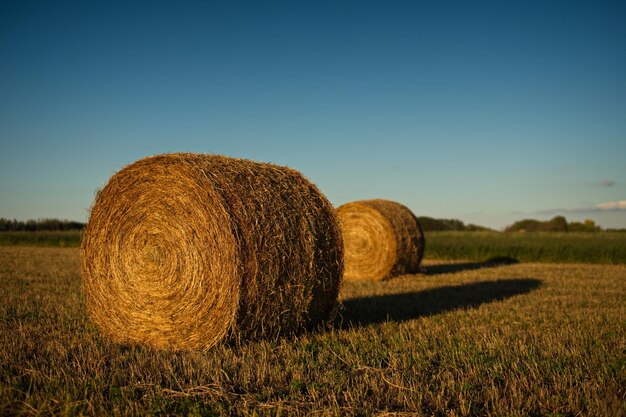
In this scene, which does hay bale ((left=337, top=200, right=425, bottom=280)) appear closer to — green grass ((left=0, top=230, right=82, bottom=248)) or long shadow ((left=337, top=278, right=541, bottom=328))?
long shadow ((left=337, top=278, right=541, bottom=328))

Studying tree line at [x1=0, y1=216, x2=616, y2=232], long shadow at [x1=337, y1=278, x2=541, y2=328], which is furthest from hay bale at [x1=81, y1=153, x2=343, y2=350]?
tree line at [x1=0, y1=216, x2=616, y2=232]

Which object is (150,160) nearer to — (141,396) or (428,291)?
(141,396)

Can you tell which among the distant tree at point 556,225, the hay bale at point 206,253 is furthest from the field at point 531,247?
the hay bale at point 206,253

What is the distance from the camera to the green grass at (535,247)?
21078mm

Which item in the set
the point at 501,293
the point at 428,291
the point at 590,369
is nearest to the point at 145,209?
the point at 590,369

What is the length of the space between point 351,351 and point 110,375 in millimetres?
2544

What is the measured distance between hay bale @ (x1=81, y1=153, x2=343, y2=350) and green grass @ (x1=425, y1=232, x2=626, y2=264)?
17620mm

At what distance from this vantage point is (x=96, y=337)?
21.3 feet

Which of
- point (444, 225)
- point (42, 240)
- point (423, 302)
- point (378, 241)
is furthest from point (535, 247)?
point (42, 240)

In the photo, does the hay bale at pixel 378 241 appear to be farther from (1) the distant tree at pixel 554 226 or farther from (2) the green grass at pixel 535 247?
(1) the distant tree at pixel 554 226

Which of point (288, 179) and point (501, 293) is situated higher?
point (288, 179)

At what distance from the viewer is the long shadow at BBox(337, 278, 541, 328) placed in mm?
8039

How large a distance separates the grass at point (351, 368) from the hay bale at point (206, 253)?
0.34 m

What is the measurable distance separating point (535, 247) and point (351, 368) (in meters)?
19.8
